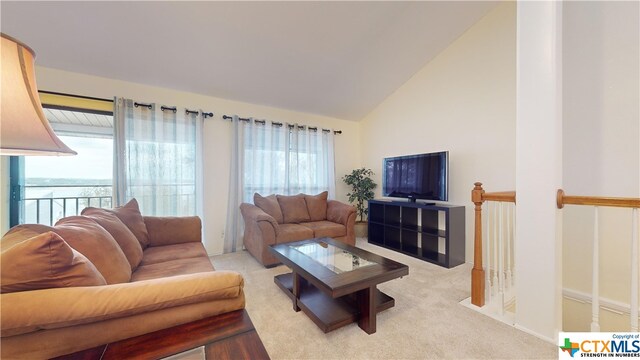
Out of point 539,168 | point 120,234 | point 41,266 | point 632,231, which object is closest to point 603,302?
point 632,231

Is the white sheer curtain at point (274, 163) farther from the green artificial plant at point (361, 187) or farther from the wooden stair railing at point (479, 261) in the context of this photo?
the wooden stair railing at point (479, 261)

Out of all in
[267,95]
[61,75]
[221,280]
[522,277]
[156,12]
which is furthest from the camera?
[267,95]

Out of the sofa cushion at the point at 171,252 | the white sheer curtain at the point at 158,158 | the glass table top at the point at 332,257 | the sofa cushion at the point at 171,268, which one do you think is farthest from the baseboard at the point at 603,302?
the white sheer curtain at the point at 158,158

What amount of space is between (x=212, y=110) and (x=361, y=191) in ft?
9.05

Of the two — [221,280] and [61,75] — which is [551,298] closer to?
[221,280]

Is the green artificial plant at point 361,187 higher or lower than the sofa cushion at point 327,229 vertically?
higher

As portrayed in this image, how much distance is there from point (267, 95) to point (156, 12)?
1.59 meters

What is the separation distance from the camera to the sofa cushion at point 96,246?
4.09ft

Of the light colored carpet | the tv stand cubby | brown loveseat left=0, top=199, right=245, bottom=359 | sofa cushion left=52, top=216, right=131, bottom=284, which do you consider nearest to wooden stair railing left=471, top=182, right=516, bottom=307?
the light colored carpet

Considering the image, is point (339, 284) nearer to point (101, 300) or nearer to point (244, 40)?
point (101, 300)

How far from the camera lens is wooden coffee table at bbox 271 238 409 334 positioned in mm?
1604

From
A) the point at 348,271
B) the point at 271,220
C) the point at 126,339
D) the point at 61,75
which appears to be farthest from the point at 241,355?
the point at 61,75

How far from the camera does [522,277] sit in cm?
174

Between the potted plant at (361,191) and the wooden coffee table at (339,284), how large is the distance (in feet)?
7.27
